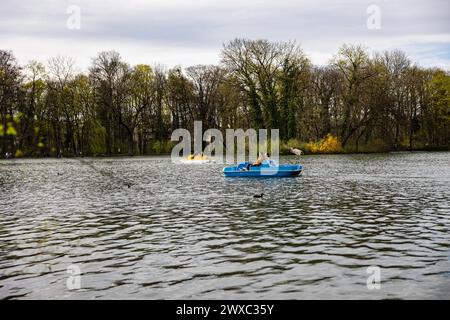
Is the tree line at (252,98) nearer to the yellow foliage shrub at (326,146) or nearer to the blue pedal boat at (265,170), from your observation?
the yellow foliage shrub at (326,146)

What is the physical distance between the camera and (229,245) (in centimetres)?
1324

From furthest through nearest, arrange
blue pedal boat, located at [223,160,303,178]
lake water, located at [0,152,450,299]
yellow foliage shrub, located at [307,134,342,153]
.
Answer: yellow foliage shrub, located at [307,134,342,153] < blue pedal boat, located at [223,160,303,178] < lake water, located at [0,152,450,299]

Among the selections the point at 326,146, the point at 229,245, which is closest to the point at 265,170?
the point at 229,245

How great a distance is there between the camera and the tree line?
253 feet

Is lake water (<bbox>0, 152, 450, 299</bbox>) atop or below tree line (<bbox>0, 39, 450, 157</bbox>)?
below

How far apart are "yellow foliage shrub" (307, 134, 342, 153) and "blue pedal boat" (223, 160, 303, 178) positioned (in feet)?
131

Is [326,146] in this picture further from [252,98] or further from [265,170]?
[265,170]

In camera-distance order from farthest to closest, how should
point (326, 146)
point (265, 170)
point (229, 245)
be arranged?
point (326, 146), point (265, 170), point (229, 245)

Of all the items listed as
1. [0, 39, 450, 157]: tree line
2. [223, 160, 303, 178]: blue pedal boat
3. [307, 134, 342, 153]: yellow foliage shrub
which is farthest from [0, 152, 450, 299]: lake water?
[0, 39, 450, 157]: tree line

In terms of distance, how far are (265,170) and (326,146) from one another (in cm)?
4184

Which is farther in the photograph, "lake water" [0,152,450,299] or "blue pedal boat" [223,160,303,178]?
"blue pedal boat" [223,160,303,178]

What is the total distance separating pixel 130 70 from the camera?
85.8 meters

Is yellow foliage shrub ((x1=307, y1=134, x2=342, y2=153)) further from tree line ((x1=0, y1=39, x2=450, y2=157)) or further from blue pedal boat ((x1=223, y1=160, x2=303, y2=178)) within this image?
blue pedal boat ((x1=223, y1=160, x2=303, y2=178))
